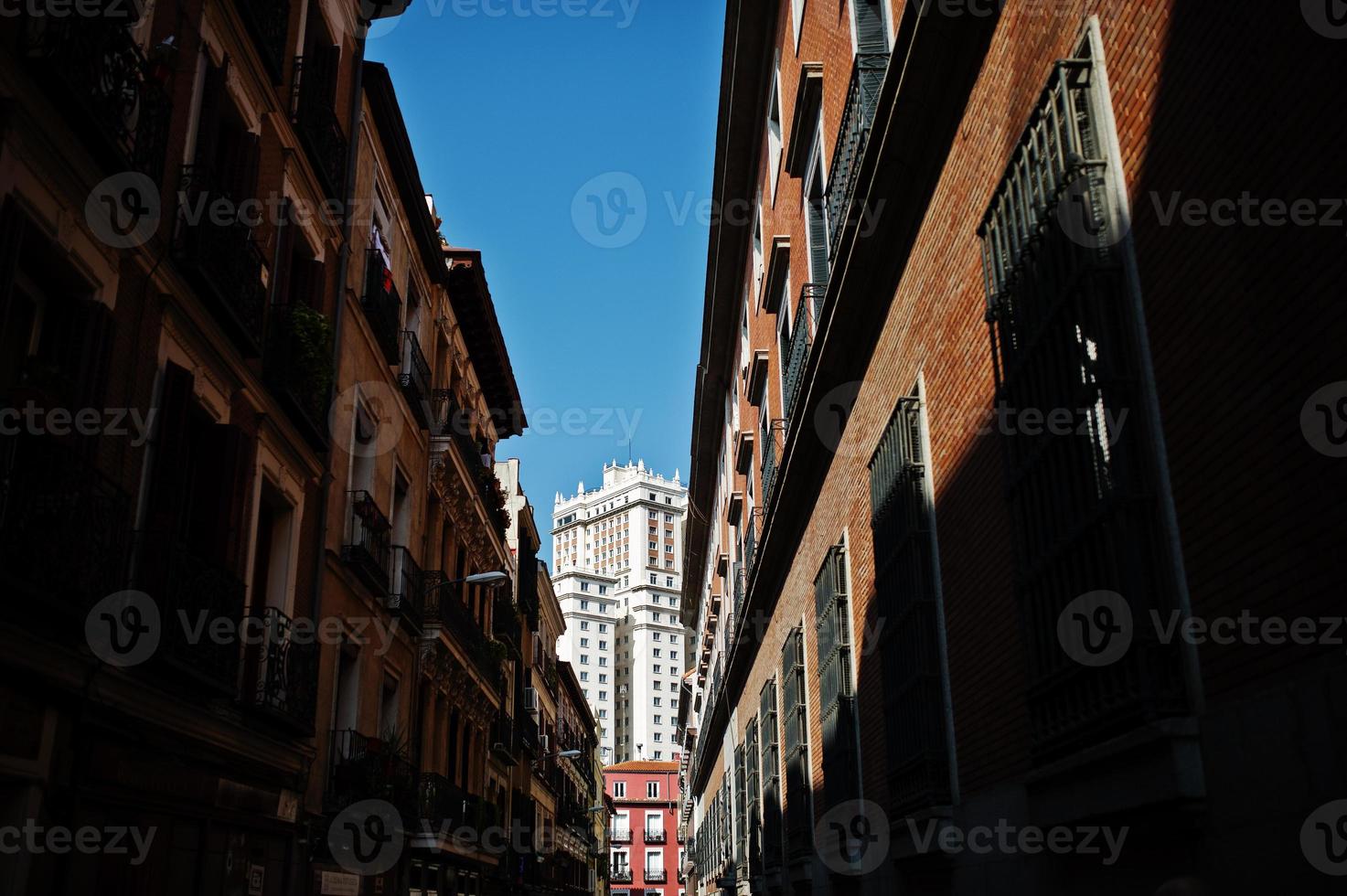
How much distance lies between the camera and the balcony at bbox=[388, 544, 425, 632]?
72.3 feet

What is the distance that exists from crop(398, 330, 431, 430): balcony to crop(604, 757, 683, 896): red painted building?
333 ft

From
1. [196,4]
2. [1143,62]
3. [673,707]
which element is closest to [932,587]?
[1143,62]

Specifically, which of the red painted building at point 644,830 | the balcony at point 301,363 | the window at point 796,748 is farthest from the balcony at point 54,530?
the red painted building at point 644,830

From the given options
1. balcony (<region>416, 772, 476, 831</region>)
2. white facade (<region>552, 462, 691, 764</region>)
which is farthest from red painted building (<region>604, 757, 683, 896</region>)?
balcony (<region>416, 772, 476, 831</region>)

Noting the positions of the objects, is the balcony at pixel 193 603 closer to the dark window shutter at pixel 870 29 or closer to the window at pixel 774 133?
the dark window shutter at pixel 870 29

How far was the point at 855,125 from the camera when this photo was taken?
13586mm

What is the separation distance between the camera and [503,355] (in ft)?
112

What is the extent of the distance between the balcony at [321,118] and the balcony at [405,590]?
22.4 feet

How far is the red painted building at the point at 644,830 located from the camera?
121750 mm

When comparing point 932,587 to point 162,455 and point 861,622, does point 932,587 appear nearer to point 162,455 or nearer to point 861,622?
point 861,622

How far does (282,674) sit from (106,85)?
739 cm

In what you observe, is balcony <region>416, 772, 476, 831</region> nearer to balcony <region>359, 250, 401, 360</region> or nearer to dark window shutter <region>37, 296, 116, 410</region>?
balcony <region>359, 250, 401, 360</region>

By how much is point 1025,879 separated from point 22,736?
726cm

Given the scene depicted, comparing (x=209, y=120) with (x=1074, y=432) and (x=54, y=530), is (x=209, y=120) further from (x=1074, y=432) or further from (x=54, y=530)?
(x=1074, y=432)
